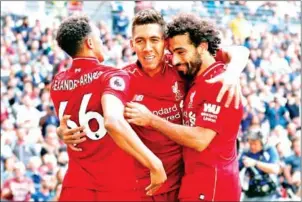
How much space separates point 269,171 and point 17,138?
559cm

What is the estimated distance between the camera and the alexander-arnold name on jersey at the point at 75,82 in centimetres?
613

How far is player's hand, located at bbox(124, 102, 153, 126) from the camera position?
224 inches

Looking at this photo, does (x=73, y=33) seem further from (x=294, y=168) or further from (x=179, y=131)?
(x=294, y=168)

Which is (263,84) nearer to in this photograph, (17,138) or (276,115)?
(276,115)

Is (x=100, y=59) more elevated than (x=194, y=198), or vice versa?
(x=100, y=59)

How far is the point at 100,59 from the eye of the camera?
6367 mm

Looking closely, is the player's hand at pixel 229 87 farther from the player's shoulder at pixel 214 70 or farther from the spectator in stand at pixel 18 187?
the spectator in stand at pixel 18 187

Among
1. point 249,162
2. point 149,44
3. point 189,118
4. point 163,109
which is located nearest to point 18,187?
point 249,162

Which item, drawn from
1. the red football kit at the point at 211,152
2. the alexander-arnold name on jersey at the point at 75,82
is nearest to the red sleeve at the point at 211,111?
the red football kit at the point at 211,152

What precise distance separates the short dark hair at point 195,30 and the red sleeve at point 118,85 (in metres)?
0.61

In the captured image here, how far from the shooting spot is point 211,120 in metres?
6.01

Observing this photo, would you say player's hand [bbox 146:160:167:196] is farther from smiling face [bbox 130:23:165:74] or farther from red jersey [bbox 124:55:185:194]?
smiling face [bbox 130:23:165:74]

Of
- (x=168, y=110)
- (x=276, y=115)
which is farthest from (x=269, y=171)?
(x=276, y=115)

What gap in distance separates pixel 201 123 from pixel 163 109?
46 centimetres
